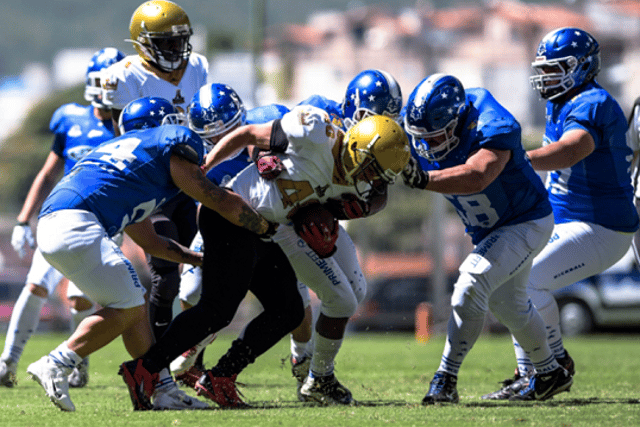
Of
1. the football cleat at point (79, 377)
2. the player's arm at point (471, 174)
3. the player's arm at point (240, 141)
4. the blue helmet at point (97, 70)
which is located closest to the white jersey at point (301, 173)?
the player's arm at point (240, 141)

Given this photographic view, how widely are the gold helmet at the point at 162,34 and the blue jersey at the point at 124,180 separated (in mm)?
1818

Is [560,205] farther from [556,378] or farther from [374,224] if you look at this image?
Result: [374,224]

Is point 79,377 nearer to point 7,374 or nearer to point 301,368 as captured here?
point 7,374

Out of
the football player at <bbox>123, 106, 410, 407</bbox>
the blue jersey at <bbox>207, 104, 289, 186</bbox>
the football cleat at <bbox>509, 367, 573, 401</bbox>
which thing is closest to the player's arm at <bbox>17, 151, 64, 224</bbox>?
the blue jersey at <bbox>207, 104, 289, 186</bbox>

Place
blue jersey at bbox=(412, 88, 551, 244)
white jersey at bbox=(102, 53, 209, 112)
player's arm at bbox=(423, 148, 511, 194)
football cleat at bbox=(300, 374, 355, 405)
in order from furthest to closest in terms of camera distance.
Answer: white jersey at bbox=(102, 53, 209, 112) → football cleat at bbox=(300, 374, 355, 405) → blue jersey at bbox=(412, 88, 551, 244) → player's arm at bbox=(423, 148, 511, 194)

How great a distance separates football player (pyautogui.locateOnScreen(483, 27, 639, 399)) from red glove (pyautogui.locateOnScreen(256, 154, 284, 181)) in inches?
63.3

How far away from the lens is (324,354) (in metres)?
5.17

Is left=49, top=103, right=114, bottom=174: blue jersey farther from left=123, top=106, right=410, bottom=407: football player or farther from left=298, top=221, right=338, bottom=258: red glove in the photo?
left=298, top=221, right=338, bottom=258: red glove

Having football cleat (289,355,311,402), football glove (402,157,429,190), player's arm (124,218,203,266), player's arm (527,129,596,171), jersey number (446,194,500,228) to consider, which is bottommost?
football cleat (289,355,311,402)

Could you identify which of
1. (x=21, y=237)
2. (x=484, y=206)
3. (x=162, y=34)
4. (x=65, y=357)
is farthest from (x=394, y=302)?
(x=65, y=357)

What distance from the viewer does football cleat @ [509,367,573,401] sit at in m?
5.34

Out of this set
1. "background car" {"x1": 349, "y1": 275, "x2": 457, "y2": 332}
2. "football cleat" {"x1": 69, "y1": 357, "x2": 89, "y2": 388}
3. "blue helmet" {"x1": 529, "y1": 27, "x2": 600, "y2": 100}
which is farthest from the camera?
"background car" {"x1": 349, "y1": 275, "x2": 457, "y2": 332}

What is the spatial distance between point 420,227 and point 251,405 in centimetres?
2638

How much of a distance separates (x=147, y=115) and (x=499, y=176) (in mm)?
1932
